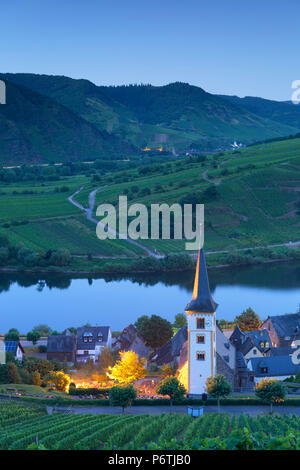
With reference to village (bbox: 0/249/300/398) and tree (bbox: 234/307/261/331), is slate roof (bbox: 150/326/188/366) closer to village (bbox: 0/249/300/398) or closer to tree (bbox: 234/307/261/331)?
village (bbox: 0/249/300/398)

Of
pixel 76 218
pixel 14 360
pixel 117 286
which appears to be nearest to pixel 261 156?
pixel 76 218

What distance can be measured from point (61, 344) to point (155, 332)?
5.90m

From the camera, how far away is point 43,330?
46.5 meters

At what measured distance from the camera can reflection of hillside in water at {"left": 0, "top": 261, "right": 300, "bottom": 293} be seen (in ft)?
221

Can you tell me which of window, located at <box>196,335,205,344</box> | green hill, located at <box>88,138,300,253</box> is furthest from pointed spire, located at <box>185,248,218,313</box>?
green hill, located at <box>88,138,300,253</box>

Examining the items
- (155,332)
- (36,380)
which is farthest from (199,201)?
(36,380)

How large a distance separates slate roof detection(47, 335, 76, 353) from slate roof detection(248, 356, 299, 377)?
11488 millimetres

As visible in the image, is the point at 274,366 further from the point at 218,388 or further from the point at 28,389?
the point at 28,389

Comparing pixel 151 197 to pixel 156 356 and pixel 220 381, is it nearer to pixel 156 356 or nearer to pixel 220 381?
pixel 156 356

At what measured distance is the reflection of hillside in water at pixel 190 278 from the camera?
67.4m

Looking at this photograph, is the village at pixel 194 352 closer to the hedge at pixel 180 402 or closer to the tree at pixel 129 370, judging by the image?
the tree at pixel 129 370

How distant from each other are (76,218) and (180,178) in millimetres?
21828

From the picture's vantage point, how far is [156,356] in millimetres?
37344

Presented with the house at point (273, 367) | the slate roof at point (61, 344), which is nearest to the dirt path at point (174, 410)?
the house at point (273, 367)
